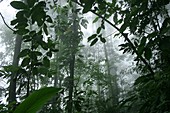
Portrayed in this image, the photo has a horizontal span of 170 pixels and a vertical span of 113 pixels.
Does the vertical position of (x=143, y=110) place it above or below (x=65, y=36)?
below

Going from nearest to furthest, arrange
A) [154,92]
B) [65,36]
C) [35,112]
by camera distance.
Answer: [35,112] → [154,92] → [65,36]

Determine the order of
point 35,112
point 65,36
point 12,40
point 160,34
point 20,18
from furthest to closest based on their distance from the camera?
point 12,40 < point 65,36 < point 20,18 < point 160,34 < point 35,112

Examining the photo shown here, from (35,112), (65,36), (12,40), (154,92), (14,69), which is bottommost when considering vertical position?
(35,112)

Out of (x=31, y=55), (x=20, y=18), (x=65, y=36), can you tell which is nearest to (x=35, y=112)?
(x=20, y=18)

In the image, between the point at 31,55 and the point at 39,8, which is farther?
the point at 31,55

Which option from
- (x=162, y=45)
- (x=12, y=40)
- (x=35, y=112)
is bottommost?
(x=35, y=112)

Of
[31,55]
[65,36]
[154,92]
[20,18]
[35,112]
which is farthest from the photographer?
[65,36]

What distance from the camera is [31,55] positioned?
50.5 inches

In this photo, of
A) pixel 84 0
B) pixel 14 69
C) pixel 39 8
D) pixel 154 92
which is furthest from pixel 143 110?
pixel 14 69

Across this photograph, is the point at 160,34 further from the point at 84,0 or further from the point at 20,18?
the point at 20,18

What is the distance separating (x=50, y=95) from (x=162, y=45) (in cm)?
60

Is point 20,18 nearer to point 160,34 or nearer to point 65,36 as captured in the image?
point 160,34

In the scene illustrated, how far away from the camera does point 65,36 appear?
4.61 meters

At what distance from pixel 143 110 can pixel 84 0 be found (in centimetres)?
56
